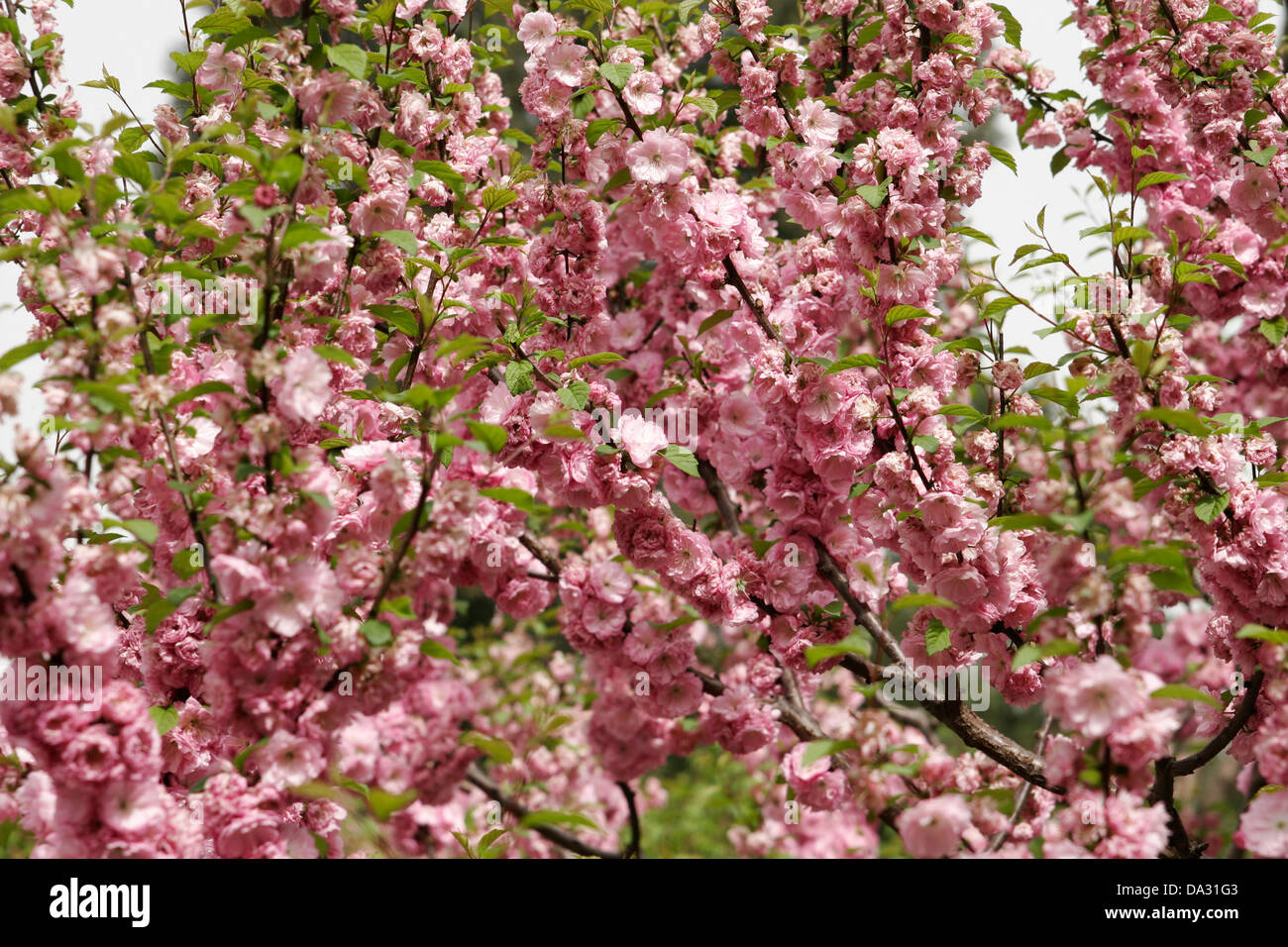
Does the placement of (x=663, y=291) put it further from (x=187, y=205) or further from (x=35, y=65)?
(x=35, y=65)

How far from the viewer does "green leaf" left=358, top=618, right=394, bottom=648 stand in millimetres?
1786

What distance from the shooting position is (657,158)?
2.63 meters

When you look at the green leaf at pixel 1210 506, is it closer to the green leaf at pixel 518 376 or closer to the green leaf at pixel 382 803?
the green leaf at pixel 518 376

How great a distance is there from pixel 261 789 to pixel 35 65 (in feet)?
7.23

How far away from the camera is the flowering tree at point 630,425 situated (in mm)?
1740

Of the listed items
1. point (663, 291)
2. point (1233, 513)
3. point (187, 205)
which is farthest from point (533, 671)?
point (1233, 513)

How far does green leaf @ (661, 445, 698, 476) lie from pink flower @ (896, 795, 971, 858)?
110 centimetres

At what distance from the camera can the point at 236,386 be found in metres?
2.02

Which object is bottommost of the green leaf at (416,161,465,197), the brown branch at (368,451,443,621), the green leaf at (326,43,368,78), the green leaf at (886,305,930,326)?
the brown branch at (368,451,443,621)

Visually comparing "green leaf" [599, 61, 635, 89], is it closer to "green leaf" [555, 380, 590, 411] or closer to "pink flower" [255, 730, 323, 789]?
"green leaf" [555, 380, 590, 411]

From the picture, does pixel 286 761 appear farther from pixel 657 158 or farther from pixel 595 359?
pixel 657 158

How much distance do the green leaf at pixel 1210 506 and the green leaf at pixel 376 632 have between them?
2.03 metres

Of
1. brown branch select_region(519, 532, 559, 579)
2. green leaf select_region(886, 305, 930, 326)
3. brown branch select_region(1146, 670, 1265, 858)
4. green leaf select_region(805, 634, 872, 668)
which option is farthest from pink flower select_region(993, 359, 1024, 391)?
brown branch select_region(519, 532, 559, 579)

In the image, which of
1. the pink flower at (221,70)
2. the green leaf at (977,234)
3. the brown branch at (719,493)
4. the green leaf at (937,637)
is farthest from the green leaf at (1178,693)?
the pink flower at (221,70)
